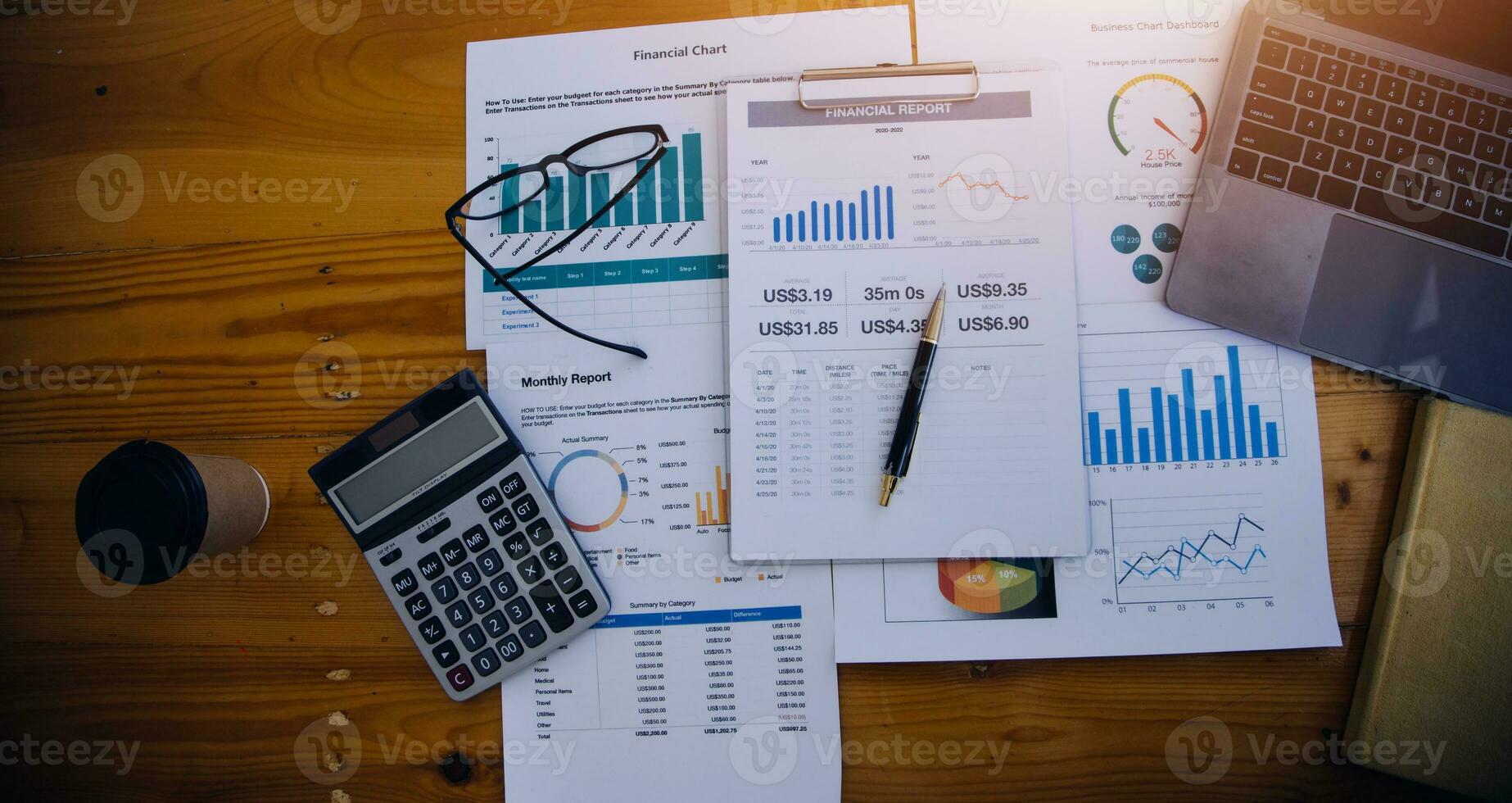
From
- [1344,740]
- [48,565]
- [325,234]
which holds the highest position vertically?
[325,234]

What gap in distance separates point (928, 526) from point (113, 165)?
846mm

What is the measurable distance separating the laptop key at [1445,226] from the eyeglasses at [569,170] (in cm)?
60

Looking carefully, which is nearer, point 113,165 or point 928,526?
point 928,526

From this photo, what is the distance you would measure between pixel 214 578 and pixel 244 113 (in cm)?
44

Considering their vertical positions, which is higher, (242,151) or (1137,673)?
(242,151)

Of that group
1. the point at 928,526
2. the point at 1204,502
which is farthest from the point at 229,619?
the point at 1204,502

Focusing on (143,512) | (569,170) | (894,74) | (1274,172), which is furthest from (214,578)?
(1274,172)

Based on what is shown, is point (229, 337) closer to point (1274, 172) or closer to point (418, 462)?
point (418, 462)

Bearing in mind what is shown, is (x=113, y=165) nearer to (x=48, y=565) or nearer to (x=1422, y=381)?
(x=48, y=565)

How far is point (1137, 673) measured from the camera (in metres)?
0.63

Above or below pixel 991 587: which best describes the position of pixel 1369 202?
above

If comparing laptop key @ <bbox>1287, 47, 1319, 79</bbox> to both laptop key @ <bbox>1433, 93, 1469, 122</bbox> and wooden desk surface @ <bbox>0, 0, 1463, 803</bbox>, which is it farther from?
wooden desk surface @ <bbox>0, 0, 1463, 803</bbox>

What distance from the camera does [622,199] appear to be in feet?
2.26

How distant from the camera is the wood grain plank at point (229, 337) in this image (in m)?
0.69
